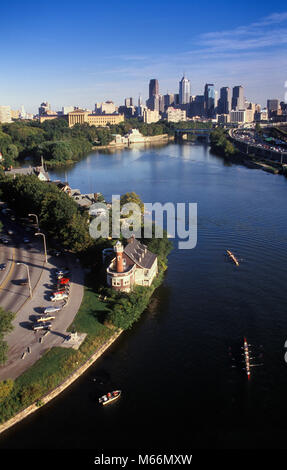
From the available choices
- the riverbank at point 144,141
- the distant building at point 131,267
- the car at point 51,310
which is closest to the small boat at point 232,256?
the distant building at point 131,267

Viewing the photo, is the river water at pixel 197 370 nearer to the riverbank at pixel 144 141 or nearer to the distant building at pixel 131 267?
the distant building at pixel 131 267

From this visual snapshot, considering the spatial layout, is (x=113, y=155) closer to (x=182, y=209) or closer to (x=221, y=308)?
(x=182, y=209)

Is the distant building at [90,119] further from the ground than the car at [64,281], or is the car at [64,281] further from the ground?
the distant building at [90,119]

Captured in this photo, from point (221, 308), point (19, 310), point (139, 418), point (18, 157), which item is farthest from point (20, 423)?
point (18, 157)

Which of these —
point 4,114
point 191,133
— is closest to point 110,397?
point 191,133

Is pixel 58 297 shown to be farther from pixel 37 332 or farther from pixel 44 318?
pixel 37 332

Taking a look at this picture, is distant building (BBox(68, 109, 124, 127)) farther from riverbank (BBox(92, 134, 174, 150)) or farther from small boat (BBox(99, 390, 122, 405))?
small boat (BBox(99, 390, 122, 405))

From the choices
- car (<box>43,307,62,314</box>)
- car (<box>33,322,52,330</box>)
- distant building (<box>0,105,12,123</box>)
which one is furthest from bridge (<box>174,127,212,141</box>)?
car (<box>33,322,52,330</box>)
